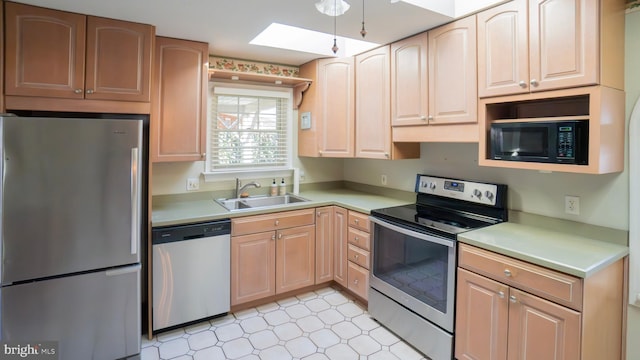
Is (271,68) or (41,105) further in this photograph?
(271,68)

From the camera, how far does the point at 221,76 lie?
3.05m

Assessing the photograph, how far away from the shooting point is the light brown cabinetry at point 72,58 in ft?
6.42

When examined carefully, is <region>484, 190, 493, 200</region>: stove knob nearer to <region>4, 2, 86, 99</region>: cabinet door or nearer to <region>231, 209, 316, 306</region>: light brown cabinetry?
<region>231, 209, 316, 306</region>: light brown cabinetry

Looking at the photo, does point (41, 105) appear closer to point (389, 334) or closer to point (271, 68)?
point (271, 68)

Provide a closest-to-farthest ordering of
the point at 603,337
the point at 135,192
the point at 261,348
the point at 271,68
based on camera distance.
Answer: the point at 603,337
the point at 135,192
the point at 261,348
the point at 271,68

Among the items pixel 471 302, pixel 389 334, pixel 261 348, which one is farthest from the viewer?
pixel 389 334

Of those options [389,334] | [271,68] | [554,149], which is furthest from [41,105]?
[554,149]

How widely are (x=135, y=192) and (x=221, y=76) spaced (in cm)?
140

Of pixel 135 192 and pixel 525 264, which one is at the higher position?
pixel 135 192

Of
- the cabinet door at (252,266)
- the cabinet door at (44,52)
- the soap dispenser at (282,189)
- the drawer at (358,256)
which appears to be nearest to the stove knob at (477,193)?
the drawer at (358,256)

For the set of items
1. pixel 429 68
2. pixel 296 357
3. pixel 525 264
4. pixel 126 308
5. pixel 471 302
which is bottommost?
pixel 296 357

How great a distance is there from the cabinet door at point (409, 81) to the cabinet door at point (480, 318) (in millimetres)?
1183

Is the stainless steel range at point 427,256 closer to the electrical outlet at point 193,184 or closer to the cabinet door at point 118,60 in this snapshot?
the electrical outlet at point 193,184

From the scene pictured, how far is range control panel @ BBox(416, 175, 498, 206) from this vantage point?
2377 mm
